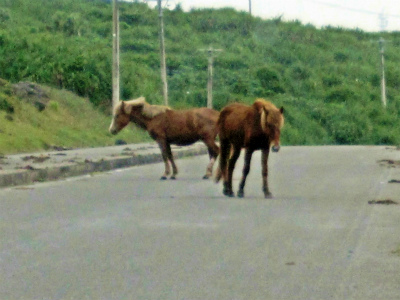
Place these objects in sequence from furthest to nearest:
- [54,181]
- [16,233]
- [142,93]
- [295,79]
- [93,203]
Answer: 1. [295,79]
2. [142,93]
3. [54,181]
4. [93,203]
5. [16,233]

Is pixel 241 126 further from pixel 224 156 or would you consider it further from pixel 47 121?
pixel 47 121

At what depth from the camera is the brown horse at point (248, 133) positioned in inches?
543

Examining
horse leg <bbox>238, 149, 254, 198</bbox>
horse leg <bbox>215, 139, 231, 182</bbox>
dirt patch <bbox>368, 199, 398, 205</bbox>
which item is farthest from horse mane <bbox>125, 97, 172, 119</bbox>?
dirt patch <bbox>368, 199, 398, 205</bbox>

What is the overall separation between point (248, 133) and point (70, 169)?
680 centimetres

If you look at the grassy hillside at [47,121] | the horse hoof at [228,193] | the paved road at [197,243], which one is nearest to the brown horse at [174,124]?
the paved road at [197,243]

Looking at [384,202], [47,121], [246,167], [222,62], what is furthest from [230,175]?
[222,62]

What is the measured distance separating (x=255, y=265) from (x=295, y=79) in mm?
74411

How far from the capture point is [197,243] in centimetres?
957

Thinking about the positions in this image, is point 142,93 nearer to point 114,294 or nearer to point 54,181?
point 54,181

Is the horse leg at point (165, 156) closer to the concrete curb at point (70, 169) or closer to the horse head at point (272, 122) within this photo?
the concrete curb at point (70, 169)

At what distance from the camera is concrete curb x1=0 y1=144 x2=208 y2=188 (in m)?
17.7

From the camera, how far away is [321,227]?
10953 mm

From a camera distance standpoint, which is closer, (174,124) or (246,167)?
(246,167)

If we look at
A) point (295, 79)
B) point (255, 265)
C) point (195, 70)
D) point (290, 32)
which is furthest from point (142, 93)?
point (290, 32)
